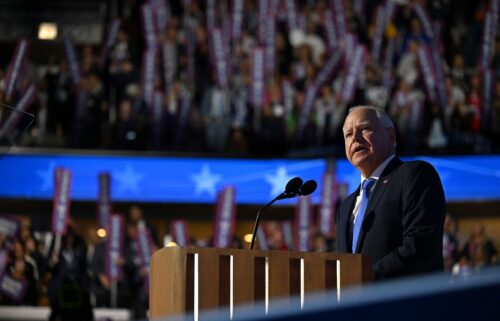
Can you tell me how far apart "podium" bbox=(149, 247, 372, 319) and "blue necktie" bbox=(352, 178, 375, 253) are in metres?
0.78

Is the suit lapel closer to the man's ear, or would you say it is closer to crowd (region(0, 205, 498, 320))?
the man's ear

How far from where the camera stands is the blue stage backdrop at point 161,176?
13594 mm

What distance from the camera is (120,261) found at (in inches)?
495

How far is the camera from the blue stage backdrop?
44.6 ft

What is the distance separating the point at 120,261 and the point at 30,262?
3.33 ft

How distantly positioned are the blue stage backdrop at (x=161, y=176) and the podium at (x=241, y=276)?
10479 millimetres

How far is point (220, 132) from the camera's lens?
13.8 metres

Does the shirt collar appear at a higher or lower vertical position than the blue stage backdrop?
higher

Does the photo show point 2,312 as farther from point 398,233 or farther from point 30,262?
point 398,233

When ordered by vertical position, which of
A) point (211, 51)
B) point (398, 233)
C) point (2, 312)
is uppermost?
point (211, 51)

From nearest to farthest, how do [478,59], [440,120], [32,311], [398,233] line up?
[398,233] < [32,311] < [440,120] < [478,59]

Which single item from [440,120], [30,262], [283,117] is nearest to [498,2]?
[440,120]

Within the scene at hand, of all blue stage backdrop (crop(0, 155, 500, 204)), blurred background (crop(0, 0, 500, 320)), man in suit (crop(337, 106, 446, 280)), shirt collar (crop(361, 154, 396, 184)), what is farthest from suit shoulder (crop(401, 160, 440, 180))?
blue stage backdrop (crop(0, 155, 500, 204))

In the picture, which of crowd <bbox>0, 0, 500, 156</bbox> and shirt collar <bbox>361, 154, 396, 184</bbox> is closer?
shirt collar <bbox>361, 154, 396, 184</bbox>
